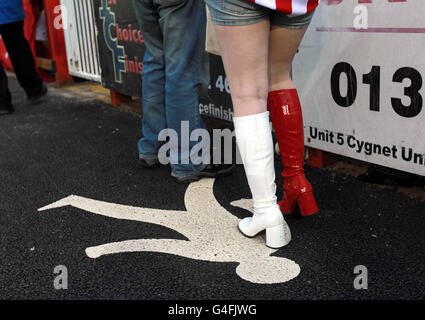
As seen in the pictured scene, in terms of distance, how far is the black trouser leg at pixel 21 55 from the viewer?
4.13 m

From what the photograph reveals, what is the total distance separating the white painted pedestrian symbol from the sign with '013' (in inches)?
24.3

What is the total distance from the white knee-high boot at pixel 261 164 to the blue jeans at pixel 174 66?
725 millimetres

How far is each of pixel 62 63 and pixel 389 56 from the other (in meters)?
3.89

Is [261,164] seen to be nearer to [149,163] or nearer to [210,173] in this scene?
[210,173]

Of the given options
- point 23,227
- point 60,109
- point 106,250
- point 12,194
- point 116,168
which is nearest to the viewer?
point 106,250

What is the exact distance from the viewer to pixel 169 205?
7.27 ft

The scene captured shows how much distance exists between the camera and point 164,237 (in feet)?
6.25

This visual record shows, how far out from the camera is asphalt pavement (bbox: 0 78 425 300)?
1548 mm

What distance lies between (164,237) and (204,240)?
16cm

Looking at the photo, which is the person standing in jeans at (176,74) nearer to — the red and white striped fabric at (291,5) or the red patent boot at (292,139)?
the red patent boot at (292,139)

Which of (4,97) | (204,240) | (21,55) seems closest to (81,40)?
(21,55)

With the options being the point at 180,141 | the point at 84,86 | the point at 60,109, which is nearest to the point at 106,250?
the point at 180,141

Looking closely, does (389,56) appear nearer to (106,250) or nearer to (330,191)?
(330,191)

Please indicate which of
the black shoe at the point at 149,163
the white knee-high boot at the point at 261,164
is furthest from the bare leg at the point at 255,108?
the black shoe at the point at 149,163
